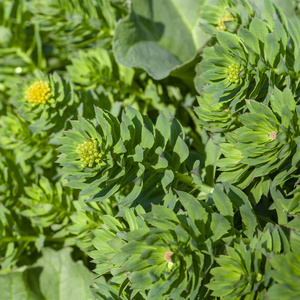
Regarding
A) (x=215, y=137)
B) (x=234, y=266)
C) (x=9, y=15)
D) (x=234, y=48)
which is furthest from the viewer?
(x=9, y=15)

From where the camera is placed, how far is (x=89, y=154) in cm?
79

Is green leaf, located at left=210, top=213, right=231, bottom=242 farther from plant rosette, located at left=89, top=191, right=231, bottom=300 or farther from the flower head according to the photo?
the flower head

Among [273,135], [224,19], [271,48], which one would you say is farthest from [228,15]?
[273,135]

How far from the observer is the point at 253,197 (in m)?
0.85

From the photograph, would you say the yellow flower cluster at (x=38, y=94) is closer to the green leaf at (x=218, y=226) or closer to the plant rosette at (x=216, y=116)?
the plant rosette at (x=216, y=116)

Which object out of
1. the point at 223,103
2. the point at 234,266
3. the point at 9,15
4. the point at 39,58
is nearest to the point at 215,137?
the point at 223,103

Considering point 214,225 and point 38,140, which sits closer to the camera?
point 214,225

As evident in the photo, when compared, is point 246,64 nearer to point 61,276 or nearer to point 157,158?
point 157,158

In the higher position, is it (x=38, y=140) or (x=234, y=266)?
(x=234, y=266)

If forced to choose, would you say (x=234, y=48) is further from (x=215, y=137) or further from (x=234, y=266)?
(x=234, y=266)

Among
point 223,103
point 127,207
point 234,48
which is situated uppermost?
point 234,48

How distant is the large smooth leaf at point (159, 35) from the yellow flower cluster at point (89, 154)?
510 millimetres

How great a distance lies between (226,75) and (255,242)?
36 centimetres

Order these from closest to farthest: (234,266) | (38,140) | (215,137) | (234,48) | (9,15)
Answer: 1. (234,266)
2. (234,48)
3. (215,137)
4. (38,140)
5. (9,15)
